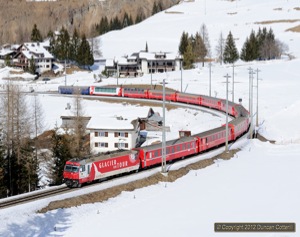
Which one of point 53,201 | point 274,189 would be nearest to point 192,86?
point 274,189

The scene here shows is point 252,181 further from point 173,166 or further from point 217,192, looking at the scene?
point 173,166

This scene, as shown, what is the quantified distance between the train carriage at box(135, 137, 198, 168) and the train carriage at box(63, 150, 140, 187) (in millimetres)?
1218

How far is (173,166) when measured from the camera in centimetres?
4412

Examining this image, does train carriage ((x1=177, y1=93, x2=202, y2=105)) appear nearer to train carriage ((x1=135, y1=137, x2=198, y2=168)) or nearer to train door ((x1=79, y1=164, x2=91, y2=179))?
train carriage ((x1=135, y1=137, x2=198, y2=168))

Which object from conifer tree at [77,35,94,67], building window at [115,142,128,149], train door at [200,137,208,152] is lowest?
building window at [115,142,128,149]

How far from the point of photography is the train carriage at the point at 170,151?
42.2 metres

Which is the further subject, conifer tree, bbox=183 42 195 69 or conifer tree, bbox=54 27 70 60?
conifer tree, bbox=54 27 70 60

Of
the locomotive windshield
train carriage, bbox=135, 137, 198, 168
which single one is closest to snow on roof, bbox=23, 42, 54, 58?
train carriage, bbox=135, 137, 198, 168

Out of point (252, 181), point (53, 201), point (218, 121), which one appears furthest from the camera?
point (218, 121)

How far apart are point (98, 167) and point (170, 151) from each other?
33.2ft

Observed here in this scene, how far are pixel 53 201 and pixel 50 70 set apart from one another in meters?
115

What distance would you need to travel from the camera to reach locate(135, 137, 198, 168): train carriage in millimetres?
42188

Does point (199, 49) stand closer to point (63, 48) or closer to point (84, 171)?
point (63, 48)

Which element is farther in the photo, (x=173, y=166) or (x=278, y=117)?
(x=278, y=117)
